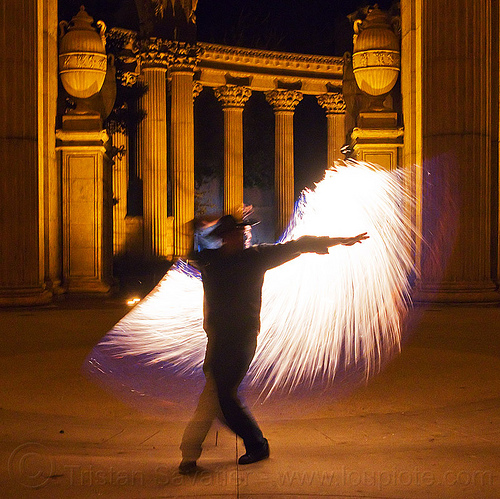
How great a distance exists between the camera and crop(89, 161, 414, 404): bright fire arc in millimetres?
13992

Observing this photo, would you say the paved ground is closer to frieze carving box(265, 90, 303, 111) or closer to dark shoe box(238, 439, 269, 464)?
dark shoe box(238, 439, 269, 464)

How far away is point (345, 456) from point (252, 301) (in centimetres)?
Answer: 182

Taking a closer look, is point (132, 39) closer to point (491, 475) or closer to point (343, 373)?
point (343, 373)

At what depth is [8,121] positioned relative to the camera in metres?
24.0

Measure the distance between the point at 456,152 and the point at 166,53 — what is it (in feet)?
81.5

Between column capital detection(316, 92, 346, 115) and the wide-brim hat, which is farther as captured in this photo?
column capital detection(316, 92, 346, 115)

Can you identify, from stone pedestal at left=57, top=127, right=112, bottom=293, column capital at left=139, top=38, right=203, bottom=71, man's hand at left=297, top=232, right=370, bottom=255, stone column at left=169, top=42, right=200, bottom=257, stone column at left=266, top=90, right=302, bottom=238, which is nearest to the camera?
man's hand at left=297, top=232, right=370, bottom=255

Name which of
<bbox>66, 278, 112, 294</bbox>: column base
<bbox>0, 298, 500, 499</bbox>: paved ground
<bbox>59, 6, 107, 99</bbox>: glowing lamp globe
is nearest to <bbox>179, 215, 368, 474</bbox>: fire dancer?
<bbox>0, 298, 500, 499</bbox>: paved ground

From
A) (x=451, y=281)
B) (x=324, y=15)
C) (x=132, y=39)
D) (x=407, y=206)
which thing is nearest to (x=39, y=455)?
(x=451, y=281)

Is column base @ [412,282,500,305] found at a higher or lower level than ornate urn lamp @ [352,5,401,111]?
lower

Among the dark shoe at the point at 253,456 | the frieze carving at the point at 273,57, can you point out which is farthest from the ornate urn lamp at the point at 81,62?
the frieze carving at the point at 273,57

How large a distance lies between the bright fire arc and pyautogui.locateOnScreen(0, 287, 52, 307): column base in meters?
3.48

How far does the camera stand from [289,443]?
8477 mm

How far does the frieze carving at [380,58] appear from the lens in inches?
1095
